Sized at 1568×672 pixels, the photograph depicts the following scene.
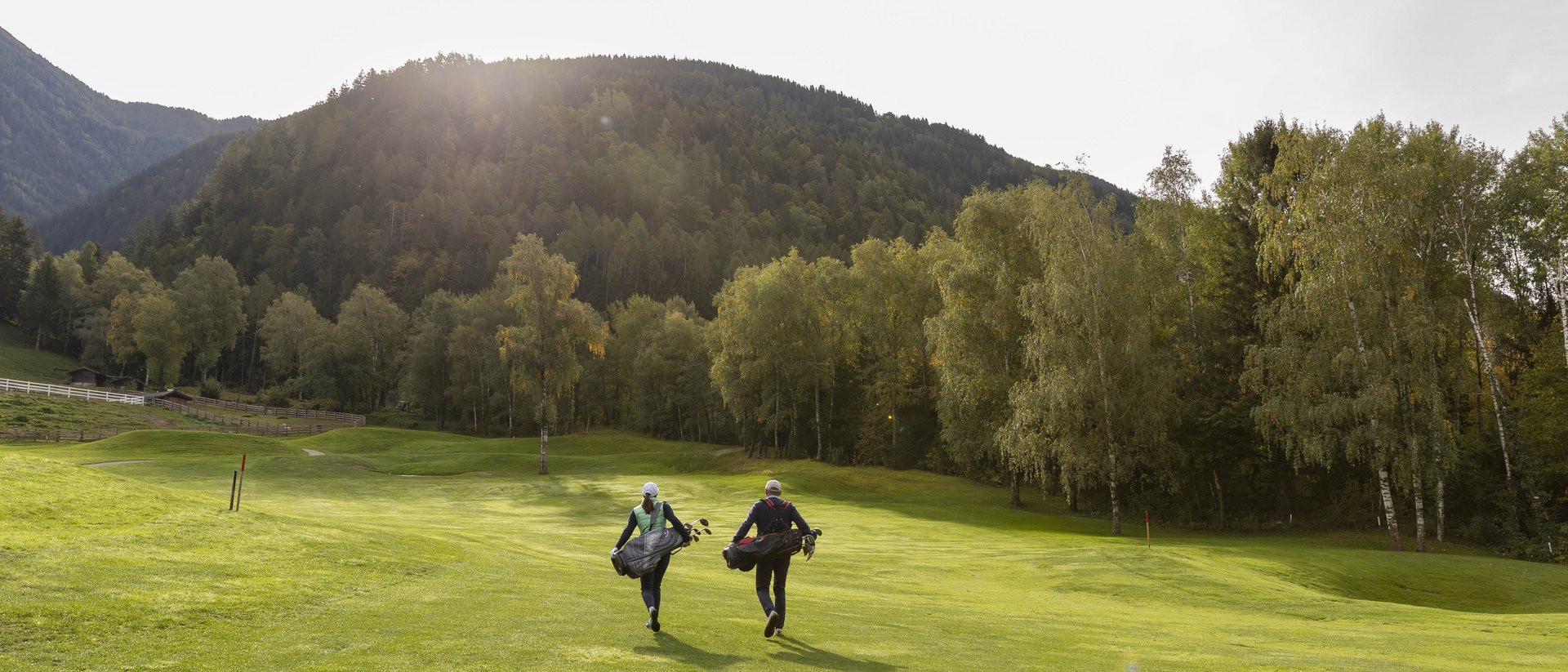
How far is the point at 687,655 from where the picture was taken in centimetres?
1144

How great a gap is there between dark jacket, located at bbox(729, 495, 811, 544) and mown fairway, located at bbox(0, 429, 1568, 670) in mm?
1764

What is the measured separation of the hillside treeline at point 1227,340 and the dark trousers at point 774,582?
98.0ft

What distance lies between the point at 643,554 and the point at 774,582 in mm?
2267

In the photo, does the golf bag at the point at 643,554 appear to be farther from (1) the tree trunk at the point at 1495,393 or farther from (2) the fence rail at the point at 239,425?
(2) the fence rail at the point at 239,425

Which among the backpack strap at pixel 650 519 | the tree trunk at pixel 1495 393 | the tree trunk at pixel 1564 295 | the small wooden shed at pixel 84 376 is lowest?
the backpack strap at pixel 650 519

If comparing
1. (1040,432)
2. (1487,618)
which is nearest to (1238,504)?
(1040,432)

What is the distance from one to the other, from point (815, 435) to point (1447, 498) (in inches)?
1978

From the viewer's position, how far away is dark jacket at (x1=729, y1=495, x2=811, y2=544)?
533 inches

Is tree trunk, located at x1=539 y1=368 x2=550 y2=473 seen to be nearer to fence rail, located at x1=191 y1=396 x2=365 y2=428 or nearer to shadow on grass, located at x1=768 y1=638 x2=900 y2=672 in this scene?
shadow on grass, located at x1=768 y1=638 x2=900 y2=672

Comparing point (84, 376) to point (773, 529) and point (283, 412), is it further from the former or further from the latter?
point (773, 529)

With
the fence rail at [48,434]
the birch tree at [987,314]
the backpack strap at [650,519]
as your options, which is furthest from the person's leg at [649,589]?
the fence rail at [48,434]

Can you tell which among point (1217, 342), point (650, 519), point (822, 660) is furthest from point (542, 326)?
point (822, 660)

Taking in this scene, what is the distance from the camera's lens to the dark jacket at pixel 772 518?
44.4 ft

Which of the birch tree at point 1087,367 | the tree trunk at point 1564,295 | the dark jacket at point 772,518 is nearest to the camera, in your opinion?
the dark jacket at point 772,518
